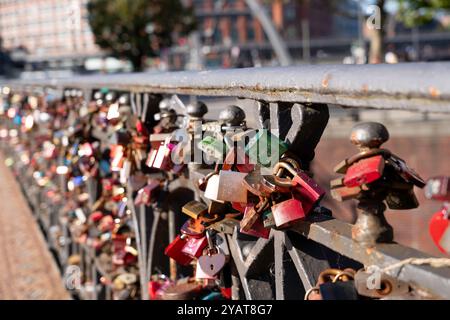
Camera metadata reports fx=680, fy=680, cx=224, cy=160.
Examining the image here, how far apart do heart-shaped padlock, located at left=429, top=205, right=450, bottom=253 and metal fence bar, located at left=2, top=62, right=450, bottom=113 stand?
0.60 feet

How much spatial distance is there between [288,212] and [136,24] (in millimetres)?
32851

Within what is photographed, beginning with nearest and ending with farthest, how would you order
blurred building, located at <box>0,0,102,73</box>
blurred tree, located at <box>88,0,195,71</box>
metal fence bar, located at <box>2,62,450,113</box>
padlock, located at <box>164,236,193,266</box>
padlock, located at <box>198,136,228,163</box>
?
metal fence bar, located at <box>2,62,450,113</box> → padlock, located at <box>198,136,228,163</box> → padlock, located at <box>164,236,193,266</box> → blurred tree, located at <box>88,0,195,71</box> → blurred building, located at <box>0,0,102,73</box>

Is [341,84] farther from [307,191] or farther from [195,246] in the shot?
[195,246]

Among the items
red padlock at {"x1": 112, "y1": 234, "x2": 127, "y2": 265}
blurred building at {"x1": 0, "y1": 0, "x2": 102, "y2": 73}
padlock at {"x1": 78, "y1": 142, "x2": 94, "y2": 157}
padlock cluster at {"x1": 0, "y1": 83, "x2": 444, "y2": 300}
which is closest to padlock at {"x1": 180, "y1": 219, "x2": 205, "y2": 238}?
padlock cluster at {"x1": 0, "y1": 83, "x2": 444, "y2": 300}

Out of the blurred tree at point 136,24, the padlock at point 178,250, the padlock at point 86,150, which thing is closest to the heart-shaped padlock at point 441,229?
the padlock at point 178,250

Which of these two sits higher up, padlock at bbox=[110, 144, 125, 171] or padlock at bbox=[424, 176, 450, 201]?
padlock at bbox=[424, 176, 450, 201]

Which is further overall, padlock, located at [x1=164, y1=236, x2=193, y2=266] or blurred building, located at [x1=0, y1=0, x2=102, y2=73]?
blurred building, located at [x1=0, y1=0, x2=102, y2=73]

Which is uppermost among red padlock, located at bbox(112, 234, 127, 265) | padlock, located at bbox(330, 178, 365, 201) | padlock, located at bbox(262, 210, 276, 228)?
padlock, located at bbox(330, 178, 365, 201)

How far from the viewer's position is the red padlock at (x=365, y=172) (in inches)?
40.6

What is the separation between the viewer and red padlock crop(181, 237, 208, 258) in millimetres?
1799

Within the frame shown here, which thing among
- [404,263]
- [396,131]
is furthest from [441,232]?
[396,131]

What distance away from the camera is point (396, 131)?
17859mm

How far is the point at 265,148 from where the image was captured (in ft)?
4.51

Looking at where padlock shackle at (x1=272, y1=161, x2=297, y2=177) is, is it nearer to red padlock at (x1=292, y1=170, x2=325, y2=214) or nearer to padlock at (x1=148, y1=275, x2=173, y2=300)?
red padlock at (x1=292, y1=170, x2=325, y2=214)
